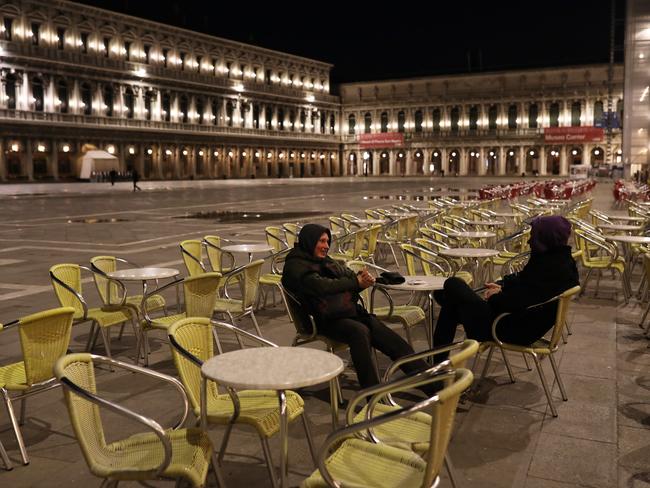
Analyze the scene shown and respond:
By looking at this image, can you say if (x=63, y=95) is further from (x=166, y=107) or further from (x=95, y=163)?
(x=166, y=107)

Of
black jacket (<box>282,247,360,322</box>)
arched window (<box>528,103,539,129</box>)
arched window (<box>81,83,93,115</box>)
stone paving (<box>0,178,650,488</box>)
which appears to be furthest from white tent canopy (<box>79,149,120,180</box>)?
arched window (<box>528,103,539,129</box>)

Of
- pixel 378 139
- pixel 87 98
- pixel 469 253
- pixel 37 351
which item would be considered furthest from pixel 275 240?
pixel 378 139

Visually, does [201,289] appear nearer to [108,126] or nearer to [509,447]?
[509,447]

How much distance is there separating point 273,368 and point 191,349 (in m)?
0.57

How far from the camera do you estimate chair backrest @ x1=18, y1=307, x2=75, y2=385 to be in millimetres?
3695

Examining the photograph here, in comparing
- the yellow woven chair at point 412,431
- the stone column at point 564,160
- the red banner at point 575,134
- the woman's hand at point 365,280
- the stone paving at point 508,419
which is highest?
the red banner at point 575,134

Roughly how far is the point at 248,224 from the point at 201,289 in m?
13.4

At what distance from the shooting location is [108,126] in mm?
54562

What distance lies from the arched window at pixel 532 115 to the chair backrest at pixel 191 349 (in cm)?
8168

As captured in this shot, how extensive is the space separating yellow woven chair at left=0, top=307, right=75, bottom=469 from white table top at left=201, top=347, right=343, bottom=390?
1.06 metres

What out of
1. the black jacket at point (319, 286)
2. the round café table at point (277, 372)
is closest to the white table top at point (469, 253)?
the black jacket at point (319, 286)

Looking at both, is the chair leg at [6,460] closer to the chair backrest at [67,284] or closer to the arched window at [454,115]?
the chair backrest at [67,284]

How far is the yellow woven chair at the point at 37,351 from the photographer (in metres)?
3.71

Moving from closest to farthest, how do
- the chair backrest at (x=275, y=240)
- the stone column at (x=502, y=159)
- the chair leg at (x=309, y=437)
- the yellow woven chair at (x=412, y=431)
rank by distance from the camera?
the yellow woven chair at (x=412, y=431), the chair leg at (x=309, y=437), the chair backrest at (x=275, y=240), the stone column at (x=502, y=159)
